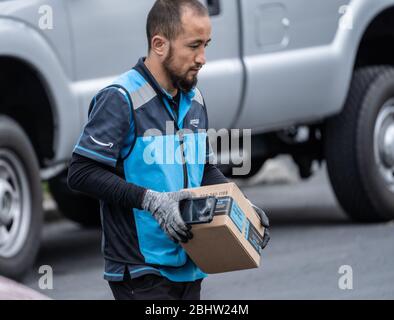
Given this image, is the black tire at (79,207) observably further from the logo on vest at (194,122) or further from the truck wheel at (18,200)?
the logo on vest at (194,122)

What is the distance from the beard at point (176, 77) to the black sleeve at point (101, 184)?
38 cm

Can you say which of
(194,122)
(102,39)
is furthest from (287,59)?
(194,122)

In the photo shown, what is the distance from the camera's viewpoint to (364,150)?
27.2ft

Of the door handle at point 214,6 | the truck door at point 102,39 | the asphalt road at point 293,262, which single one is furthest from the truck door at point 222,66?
the asphalt road at point 293,262

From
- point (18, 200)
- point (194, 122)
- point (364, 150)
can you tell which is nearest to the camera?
point (194, 122)

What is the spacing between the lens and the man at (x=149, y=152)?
13.5 ft

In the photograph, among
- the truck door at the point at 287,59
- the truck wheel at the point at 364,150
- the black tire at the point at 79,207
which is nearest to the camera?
the truck door at the point at 287,59


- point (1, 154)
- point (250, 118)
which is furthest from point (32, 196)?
point (250, 118)

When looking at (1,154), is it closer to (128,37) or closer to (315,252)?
(128,37)

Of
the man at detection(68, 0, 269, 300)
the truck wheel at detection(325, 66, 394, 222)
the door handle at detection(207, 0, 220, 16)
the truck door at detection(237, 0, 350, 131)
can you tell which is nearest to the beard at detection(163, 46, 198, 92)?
the man at detection(68, 0, 269, 300)

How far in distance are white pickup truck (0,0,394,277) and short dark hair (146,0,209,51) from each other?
256 cm

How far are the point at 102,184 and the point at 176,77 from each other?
46 cm

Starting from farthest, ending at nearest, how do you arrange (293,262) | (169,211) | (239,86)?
1. (239,86)
2. (293,262)
3. (169,211)

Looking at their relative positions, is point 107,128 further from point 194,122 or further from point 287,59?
point 287,59
